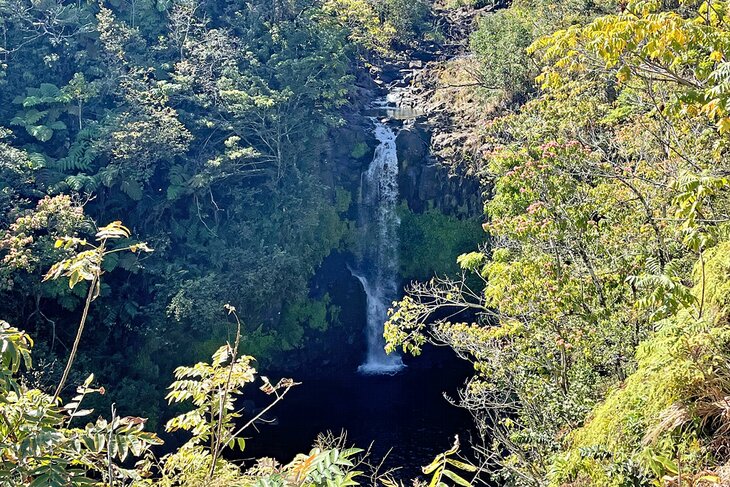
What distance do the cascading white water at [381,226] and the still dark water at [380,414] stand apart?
115 inches

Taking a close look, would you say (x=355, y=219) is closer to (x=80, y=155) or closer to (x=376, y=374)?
(x=376, y=374)

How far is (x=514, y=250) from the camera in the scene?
37.9ft

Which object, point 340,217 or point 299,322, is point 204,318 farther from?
point 340,217

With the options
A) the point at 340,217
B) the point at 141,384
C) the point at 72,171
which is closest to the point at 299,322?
the point at 340,217

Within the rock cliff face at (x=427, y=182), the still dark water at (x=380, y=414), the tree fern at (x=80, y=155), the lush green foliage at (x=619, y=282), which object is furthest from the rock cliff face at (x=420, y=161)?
the lush green foliage at (x=619, y=282)

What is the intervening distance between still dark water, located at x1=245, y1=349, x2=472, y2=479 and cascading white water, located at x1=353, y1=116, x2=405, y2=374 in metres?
2.91

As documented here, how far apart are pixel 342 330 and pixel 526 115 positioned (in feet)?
36.6

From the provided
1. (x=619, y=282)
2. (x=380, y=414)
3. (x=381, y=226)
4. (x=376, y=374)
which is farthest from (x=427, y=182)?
(x=619, y=282)

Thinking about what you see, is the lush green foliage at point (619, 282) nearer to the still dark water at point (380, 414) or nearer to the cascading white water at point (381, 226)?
the still dark water at point (380, 414)

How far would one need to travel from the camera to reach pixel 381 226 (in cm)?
2286

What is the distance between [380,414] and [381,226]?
7675 mm

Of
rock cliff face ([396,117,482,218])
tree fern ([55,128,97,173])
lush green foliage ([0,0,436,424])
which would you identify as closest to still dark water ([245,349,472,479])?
lush green foliage ([0,0,436,424])

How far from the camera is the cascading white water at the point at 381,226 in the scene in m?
22.6

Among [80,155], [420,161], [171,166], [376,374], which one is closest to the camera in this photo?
[80,155]
